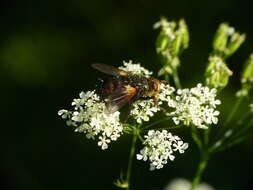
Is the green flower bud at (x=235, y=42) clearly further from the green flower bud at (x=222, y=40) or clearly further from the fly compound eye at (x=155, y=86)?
the fly compound eye at (x=155, y=86)

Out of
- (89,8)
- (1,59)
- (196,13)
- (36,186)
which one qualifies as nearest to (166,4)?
(196,13)

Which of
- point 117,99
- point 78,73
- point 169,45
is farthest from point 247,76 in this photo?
point 78,73

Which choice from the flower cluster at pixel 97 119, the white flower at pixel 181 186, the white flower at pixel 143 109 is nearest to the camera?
the flower cluster at pixel 97 119

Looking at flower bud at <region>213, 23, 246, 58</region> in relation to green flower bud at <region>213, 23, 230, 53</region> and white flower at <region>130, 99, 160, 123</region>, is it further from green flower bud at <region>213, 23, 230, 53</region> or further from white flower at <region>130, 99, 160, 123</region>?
white flower at <region>130, 99, 160, 123</region>

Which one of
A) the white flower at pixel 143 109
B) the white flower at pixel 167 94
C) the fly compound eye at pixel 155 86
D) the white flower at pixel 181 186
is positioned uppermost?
the white flower at pixel 181 186

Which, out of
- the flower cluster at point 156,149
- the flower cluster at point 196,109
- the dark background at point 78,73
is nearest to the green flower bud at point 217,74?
the flower cluster at point 196,109

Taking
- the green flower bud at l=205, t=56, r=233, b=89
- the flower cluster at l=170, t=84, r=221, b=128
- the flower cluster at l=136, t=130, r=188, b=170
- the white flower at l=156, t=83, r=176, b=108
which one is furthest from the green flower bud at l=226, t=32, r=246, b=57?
the flower cluster at l=136, t=130, r=188, b=170

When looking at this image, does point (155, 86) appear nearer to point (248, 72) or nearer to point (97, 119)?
point (97, 119)
